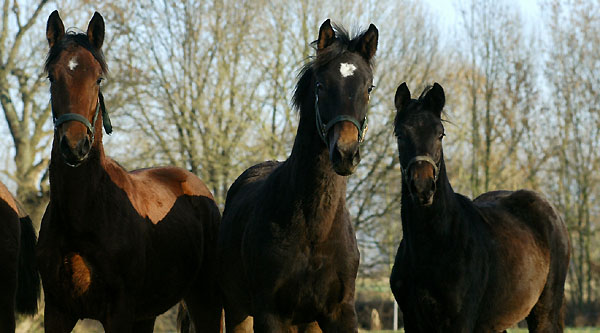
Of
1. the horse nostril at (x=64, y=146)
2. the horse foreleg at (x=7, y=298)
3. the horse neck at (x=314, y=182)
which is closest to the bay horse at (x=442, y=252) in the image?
the horse neck at (x=314, y=182)

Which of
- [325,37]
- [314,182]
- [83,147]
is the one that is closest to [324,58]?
[325,37]

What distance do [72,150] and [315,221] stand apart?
158 centimetres

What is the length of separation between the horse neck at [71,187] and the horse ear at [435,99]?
2564mm

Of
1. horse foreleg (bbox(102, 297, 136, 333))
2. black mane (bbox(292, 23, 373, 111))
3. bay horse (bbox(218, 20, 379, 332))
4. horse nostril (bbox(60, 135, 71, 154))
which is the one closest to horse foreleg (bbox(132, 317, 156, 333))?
horse foreleg (bbox(102, 297, 136, 333))

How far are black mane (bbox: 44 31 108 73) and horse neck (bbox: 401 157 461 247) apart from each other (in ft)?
8.25

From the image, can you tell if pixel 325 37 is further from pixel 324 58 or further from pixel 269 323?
pixel 269 323

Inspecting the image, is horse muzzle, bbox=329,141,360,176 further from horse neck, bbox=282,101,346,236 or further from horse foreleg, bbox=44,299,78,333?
horse foreleg, bbox=44,299,78,333

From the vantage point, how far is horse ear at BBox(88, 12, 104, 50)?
5215mm

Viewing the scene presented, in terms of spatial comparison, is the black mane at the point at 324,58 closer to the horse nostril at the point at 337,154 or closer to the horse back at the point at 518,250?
the horse nostril at the point at 337,154

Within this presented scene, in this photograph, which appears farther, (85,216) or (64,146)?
(85,216)

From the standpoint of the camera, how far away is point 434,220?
5.57 meters

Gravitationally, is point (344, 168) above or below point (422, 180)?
below

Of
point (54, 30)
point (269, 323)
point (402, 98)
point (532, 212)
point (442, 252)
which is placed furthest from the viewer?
point (532, 212)

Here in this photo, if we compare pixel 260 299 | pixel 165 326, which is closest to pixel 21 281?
pixel 260 299
